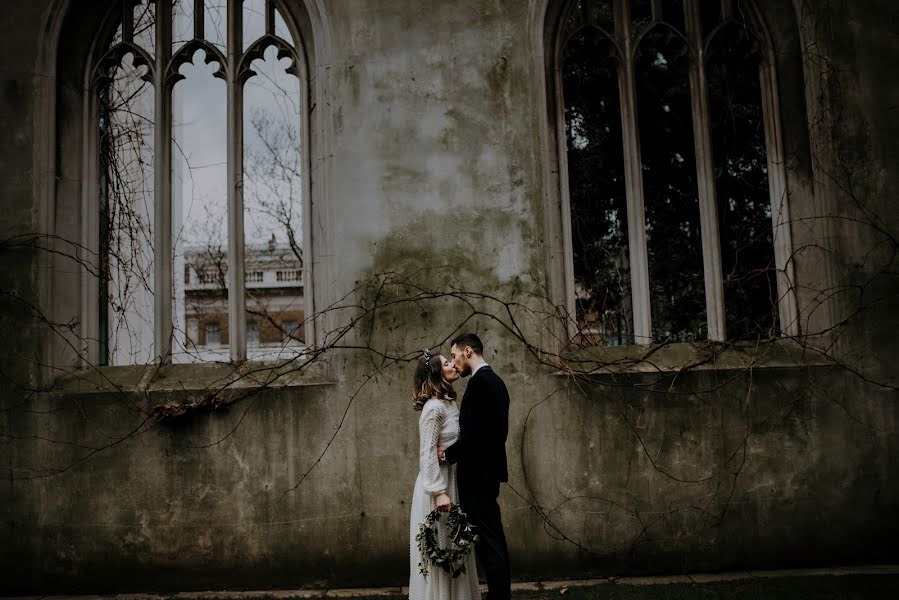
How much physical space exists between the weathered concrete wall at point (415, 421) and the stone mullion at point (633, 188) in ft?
1.54

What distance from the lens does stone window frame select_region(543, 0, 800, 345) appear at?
5758 mm

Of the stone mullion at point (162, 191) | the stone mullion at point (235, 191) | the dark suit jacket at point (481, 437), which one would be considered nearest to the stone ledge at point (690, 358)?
the dark suit jacket at point (481, 437)

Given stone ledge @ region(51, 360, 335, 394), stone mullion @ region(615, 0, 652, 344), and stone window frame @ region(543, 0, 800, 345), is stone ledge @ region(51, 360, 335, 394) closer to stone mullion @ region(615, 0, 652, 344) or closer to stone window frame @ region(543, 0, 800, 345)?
stone window frame @ region(543, 0, 800, 345)

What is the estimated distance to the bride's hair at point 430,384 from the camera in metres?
4.27

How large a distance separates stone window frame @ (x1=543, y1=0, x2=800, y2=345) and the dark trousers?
1.88 meters

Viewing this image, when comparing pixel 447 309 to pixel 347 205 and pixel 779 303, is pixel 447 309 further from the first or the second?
pixel 779 303

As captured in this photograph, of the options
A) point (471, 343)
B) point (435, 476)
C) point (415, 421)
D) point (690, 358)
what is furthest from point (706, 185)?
point (435, 476)

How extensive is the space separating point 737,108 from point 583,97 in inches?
69.4

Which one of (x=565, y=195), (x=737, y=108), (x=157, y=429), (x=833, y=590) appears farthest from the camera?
(x=737, y=108)

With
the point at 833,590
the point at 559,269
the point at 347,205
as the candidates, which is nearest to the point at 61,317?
the point at 347,205

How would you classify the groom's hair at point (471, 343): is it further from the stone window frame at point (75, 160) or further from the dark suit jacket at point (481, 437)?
the stone window frame at point (75, 160)

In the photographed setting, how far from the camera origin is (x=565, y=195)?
19.2 ft

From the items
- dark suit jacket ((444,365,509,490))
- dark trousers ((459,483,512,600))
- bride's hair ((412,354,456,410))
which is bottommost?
dark trousers ((459,483,512,600))

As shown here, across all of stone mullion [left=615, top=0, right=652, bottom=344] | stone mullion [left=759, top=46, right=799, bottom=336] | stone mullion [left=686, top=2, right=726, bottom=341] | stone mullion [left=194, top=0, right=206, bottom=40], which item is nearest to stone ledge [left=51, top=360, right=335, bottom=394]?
stone mullion [left=615, top=0, right=652, bottom=344]
